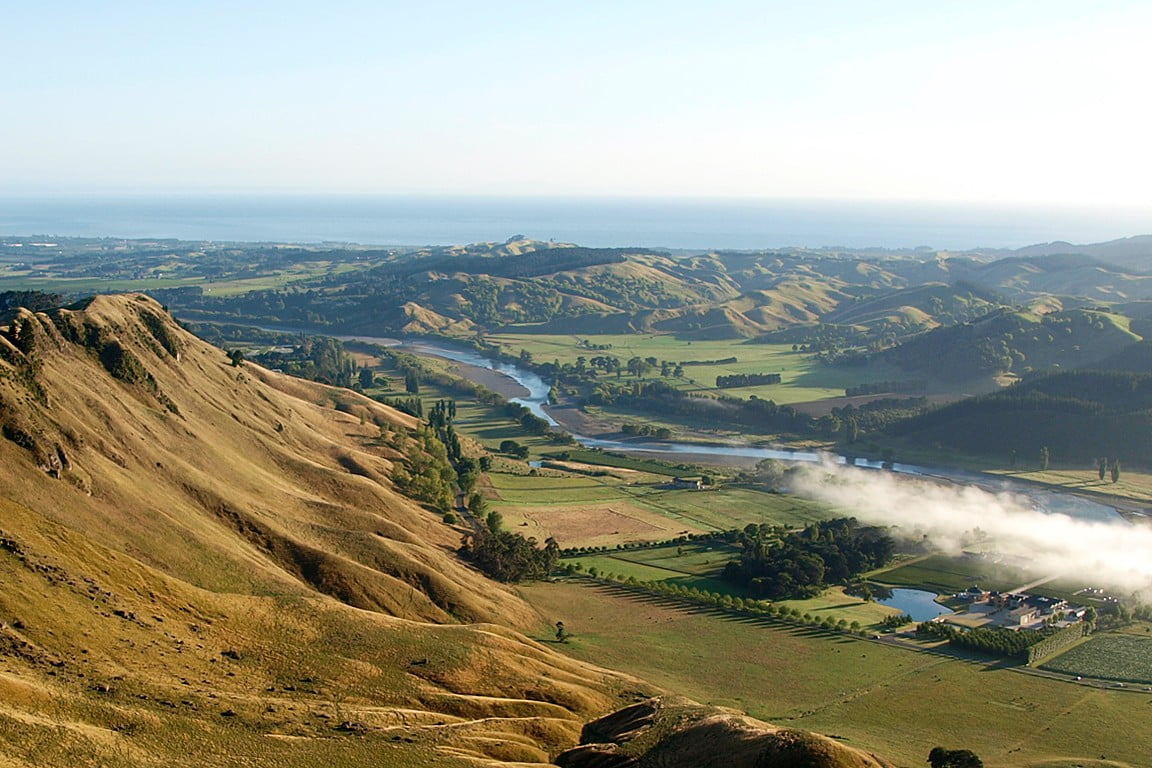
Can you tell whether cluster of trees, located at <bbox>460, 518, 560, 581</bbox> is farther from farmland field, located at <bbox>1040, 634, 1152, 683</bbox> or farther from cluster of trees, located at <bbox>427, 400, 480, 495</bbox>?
farmland field, located at <bbox>1040, 634, 1152, 683</bbox>

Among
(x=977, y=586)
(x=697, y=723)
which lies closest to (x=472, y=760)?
(x=697, y=723)

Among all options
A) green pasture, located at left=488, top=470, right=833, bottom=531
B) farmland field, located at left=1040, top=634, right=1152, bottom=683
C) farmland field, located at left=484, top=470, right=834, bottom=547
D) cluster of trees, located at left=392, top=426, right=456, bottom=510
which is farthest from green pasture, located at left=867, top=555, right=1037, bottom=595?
cluster of trees, located at left=392, top=426, right=456, bottom=510

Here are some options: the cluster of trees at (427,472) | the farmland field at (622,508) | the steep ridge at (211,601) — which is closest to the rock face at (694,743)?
the steep ridge at (211,601)

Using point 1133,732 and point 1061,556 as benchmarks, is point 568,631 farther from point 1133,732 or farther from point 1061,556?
point 1061,556

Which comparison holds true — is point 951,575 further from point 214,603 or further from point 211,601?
point 211,601

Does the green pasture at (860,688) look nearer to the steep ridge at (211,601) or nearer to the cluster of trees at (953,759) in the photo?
the cluster of trees at (953,759)

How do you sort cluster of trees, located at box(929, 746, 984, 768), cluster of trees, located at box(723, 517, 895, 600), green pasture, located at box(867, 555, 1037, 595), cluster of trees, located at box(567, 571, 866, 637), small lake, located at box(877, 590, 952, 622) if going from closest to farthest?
cluster of trees, located at box(929, 746, 984, 768) → cluster of trees, located at box(567, 571, 866, 637) → small lake, located at box(877, 590, 952, 622) → cluster of trees, located at box(723, 517, 895, 600) → green pasture, located at box(867, 555, 1037, 595)
